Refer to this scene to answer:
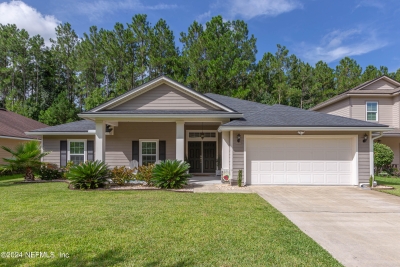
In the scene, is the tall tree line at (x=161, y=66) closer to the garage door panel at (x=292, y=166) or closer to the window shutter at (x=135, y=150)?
the window shutter at (x=135, y=150)

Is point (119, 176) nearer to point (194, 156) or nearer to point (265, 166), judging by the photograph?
point (194, 156)

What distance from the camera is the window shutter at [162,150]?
12.7 metres

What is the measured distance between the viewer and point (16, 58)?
30031 millimetres

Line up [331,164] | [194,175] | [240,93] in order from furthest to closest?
1. [240,93]
2. [194,175]
3. [331,164]

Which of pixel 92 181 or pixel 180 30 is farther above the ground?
pixel 180 30

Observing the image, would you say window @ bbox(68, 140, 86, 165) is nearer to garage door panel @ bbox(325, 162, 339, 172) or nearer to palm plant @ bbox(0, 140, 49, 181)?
palm plant @ bbox(0, 140, 49, 181)

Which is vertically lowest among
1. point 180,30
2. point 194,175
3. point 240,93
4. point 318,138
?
point 194,175

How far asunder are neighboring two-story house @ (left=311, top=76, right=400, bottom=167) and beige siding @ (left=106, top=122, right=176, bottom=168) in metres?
13.0

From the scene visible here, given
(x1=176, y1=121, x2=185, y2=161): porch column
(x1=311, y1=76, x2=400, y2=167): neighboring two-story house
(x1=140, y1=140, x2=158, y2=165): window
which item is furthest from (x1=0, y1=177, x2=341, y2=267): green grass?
(x1=311, y1=76, x2=400, y2=167): neighboring two-story house

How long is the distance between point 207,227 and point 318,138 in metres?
7.22

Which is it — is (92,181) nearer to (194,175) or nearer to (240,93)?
(194,175)

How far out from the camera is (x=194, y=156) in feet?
43.7

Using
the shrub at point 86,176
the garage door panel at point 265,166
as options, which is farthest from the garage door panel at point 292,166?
the shrub at point 86,176

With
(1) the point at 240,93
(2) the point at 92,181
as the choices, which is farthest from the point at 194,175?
(1) the point at 240,93
